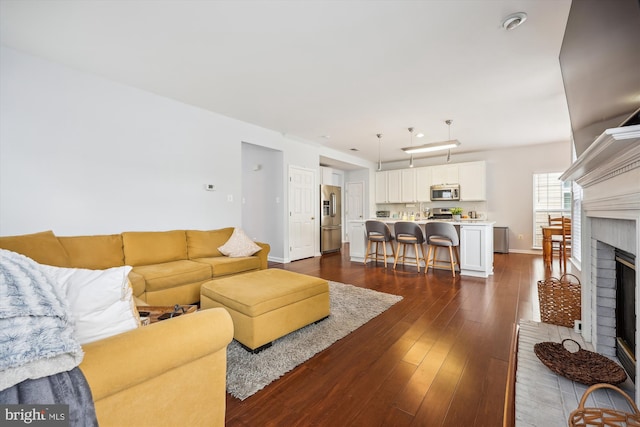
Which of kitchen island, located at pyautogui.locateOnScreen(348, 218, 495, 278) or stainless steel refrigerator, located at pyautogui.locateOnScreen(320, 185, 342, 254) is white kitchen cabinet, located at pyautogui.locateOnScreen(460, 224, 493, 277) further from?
stainless steel refrigerator, located at pyautogui.locateOnScreen(320, 185, 342, 254)

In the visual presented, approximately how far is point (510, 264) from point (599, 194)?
416 centimetres

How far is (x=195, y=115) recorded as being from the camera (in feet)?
13.4

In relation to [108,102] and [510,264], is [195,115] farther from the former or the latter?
[510,264]

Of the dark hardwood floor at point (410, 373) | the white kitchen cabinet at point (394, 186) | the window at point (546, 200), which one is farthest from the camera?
the white kitchen cabinet at point (394, 186)

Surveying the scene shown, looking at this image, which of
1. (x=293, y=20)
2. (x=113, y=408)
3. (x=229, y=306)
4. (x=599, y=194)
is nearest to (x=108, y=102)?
(x=293, y=20)

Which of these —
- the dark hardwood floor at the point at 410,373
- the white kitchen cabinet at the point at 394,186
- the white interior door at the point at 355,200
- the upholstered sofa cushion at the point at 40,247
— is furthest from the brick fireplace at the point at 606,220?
the white interior door at the point at 355,200

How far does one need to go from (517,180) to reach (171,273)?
7.49 meters

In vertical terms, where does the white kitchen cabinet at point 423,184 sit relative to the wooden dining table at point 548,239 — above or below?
above

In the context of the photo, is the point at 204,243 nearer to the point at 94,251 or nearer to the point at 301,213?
the point at 94,251

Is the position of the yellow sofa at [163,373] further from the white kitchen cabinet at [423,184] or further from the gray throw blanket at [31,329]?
the white kitchen cabinet at [423,184]

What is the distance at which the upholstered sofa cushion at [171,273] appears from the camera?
9.03 feet

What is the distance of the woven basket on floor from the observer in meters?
1.49

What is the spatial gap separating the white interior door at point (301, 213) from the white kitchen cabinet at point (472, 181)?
12.6ft

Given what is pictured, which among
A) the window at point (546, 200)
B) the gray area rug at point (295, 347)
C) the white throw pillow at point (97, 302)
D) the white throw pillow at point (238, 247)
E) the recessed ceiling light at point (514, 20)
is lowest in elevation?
the gray area rug at point (295, 347)
